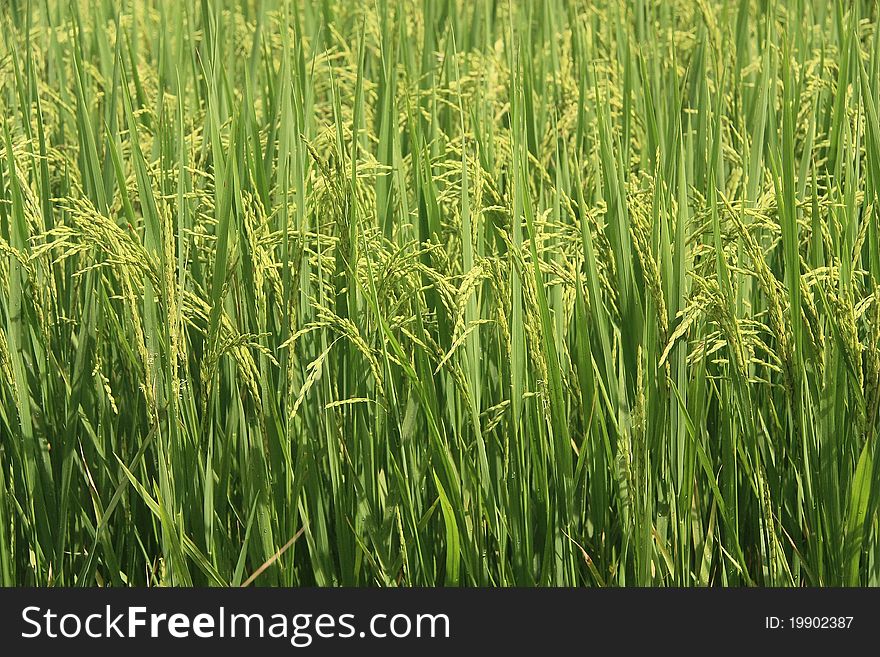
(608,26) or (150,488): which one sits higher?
(608,26)

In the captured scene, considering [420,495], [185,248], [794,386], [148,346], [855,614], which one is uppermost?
[185,248]

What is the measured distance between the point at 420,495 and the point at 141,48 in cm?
216

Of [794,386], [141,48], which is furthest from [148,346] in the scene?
[141,48]

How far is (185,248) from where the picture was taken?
5.52 feet

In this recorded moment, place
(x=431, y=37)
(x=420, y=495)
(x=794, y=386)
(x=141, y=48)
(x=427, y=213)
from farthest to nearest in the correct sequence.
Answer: (x=141, y=48) < (x=431, y=37) < (x=427, y=213) < (x=420, y=495) < (x=794, y=386)

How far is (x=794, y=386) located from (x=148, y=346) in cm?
96

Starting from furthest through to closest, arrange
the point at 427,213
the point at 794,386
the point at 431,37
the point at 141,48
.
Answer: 1. the point at 141,48
2. the point at 431,37
3. the point at 427,213
4. the point at 794,386

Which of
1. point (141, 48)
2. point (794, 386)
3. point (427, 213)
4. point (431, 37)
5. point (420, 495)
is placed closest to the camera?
point (794, 386)

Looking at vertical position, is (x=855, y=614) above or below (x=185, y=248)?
below

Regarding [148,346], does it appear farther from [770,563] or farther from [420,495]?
[770,563]

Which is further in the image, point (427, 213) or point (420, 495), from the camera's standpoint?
point (427, 213)

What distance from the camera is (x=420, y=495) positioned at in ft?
5.21

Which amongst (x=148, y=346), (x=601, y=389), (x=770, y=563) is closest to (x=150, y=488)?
(x=148, y=346)

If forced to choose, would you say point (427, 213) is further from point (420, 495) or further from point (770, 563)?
point (770, 563)
